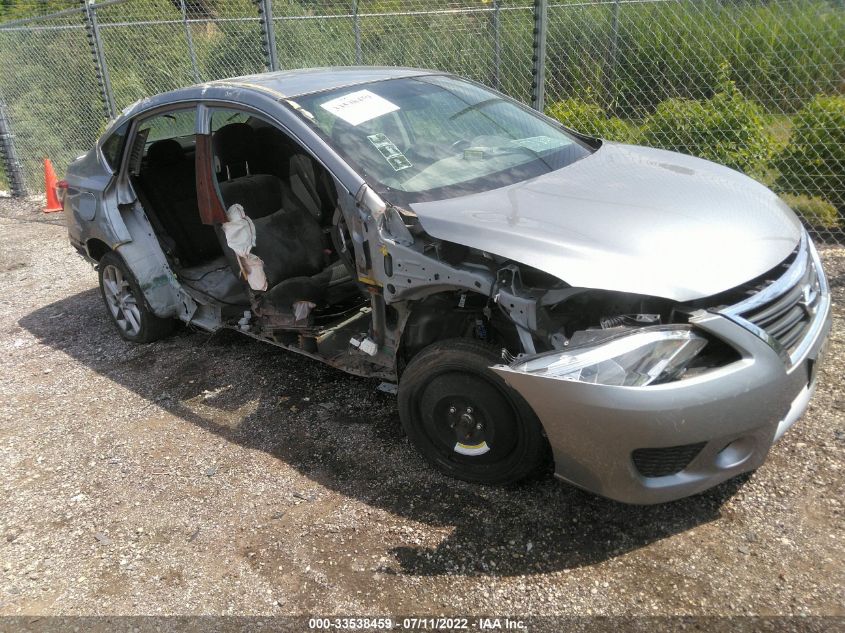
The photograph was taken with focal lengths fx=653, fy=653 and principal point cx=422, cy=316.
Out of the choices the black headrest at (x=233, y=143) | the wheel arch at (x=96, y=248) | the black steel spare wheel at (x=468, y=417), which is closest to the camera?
the black steel spare wheel at (x=468, y=417)

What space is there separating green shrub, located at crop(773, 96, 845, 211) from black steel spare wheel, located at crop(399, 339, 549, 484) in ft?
14.7

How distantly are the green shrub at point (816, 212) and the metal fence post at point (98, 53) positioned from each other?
8653 mm

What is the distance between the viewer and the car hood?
2334 millimetres

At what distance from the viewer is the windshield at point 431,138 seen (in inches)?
124

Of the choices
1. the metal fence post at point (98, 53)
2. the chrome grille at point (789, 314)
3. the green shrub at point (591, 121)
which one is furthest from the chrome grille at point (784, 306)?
the metal fence post at point (98, 53)

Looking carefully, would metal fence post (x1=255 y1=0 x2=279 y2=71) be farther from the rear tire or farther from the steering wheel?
the steering wheel

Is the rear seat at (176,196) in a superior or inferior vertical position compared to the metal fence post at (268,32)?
inferior

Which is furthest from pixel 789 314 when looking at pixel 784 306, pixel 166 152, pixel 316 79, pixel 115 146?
pixel 115 146

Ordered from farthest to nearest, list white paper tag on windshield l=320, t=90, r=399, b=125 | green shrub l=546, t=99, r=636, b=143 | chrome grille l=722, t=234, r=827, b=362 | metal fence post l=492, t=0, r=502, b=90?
metal fence post l=492, t=0, r=502, b=90 < green shrub l=546, t=99, r=636, b=143 < white paper tag on windshield l=320, t=90, r=399, b=125 < chrome grille l=722, t=234, r=827, b=362

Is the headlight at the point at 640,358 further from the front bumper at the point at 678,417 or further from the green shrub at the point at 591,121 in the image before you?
the green shrub at the point at 591,121

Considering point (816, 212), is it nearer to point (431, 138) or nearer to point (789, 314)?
point (789, 314)

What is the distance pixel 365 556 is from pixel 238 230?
204cm

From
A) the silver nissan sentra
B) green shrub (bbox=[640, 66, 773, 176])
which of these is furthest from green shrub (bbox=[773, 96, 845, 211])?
the silver nissan sentra

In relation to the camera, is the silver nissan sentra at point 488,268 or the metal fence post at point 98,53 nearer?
the silver nissan sentra at point 488,268
